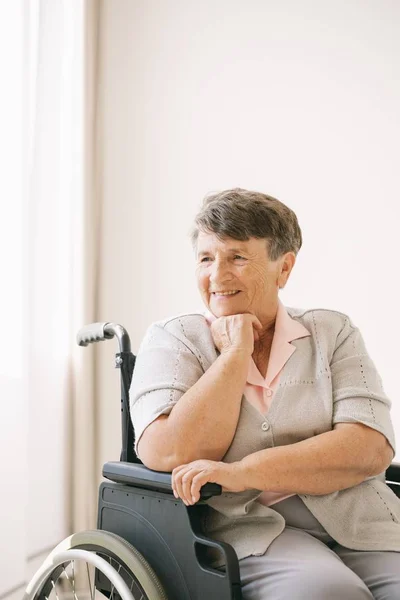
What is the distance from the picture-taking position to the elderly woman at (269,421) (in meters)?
1.43

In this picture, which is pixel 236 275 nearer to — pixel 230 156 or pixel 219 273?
pixel 219 273

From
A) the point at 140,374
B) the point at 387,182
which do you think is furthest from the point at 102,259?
the point at 140,374

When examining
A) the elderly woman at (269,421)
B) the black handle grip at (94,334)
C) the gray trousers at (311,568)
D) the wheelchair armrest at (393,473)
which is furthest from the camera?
the black handle grip at (94,334)

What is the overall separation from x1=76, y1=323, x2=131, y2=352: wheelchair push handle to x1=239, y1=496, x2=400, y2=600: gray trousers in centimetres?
54

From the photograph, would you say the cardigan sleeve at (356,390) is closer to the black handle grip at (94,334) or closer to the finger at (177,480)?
the finger at (177,480)

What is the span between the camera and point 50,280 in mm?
2678

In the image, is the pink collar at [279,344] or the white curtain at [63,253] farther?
the white curtain at [63,253]

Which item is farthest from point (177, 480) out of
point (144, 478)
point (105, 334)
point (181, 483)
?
point (105, 334)

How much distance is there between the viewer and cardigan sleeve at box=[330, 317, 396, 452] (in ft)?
5.09

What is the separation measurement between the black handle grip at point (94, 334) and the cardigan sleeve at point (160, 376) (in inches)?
9.5

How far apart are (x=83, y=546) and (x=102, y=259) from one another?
1.61 metres

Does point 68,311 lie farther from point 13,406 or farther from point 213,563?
point 213,563

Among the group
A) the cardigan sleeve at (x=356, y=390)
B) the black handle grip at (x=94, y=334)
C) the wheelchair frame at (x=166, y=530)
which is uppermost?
the black handle grip at (x=94, y=334)

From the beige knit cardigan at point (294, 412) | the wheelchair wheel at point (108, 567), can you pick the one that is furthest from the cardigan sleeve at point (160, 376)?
the wheelchair wheel at point (108, 567)
